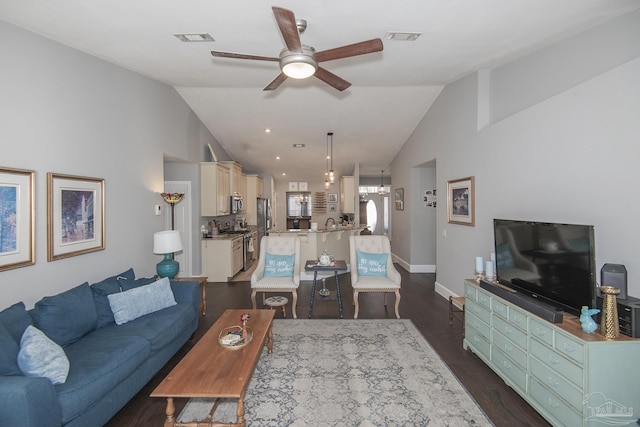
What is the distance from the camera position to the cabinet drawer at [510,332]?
2.35 meters

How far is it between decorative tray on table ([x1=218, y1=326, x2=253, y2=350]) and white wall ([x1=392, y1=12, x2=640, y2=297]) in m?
2.87

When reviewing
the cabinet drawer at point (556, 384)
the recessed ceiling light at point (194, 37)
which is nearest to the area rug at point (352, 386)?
the cabinet drawer at point (556, 384)

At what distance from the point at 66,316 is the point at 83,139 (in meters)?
1.80

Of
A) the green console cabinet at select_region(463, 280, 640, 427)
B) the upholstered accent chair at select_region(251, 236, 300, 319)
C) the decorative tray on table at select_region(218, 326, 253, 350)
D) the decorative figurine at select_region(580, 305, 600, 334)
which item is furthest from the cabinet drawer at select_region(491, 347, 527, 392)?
the upholstered accent chair at select_region(251, 236, 300, 319)

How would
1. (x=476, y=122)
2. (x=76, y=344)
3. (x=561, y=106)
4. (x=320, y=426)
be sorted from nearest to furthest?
(x=320, y=426) < (x=76, y=344) < (x=561, y=106) < (x=476, y=122)

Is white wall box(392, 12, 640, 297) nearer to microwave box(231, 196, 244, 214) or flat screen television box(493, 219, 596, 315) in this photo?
flat screen television box(493, 219, 596, 315)

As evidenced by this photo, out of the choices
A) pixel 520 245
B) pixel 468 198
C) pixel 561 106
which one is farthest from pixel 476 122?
pixel 520 245

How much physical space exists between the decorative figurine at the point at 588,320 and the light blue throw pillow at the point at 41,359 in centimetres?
333

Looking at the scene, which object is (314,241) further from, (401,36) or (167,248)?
(401,36)

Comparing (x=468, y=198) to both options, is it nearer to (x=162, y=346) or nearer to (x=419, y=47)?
(x=419, y=47)

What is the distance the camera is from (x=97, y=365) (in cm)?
206

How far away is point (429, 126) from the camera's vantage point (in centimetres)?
550

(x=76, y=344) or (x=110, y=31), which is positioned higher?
(x=110, y=31)

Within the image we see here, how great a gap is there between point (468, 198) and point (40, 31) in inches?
198
